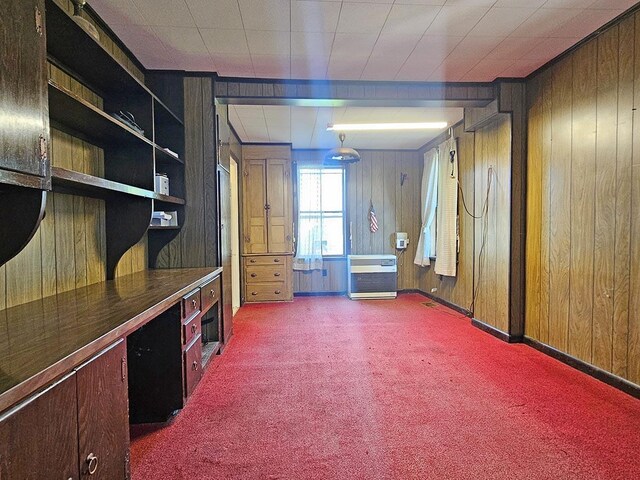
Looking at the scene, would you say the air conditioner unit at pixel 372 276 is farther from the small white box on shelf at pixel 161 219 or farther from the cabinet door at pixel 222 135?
the small white box on shelf at pixel 161 219

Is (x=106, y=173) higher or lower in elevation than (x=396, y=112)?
lower

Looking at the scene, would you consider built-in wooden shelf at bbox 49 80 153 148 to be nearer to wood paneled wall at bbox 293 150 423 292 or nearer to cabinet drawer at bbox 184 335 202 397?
cabinet drawer at bbox 184 335 202 397

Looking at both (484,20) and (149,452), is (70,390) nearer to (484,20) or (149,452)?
(149,452)

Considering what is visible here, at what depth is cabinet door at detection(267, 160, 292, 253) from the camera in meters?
5.64

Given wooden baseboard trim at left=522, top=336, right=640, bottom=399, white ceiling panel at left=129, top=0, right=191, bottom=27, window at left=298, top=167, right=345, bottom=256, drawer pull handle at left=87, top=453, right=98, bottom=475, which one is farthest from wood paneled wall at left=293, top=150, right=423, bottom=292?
drawer pull handle at left=87, top=453, right=98, bottom=475

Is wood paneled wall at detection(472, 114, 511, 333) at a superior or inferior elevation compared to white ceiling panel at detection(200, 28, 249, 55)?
inferior

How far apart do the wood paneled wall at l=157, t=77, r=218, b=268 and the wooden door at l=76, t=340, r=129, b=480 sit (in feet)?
6.23

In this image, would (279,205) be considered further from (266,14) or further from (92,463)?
(92,463)

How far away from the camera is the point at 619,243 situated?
7.86 feet

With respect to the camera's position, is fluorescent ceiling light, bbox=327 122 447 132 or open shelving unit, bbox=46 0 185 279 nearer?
open shelving unit, bbox=46 0 185 279

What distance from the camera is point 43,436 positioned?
0.91 m

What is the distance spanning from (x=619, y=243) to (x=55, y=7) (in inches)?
135

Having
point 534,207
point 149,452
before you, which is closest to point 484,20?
point 534,207

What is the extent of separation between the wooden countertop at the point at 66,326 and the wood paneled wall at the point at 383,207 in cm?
421
